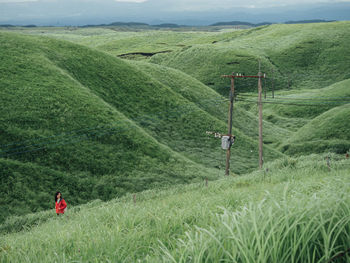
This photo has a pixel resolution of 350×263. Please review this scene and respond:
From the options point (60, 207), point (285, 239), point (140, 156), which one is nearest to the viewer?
point (285, 239)

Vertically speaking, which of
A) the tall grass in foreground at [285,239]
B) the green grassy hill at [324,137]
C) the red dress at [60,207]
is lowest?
the green grassy hill at [324,137]

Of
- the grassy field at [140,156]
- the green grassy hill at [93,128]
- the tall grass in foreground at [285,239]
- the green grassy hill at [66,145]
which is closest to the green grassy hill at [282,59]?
the grassy field at [140,156]

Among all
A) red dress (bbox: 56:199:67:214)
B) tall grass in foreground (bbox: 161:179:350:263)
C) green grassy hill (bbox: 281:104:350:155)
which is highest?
tall grass in foreground (bbox: 161:179:350:263)

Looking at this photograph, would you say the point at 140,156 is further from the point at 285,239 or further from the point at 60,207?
the point at 285,239

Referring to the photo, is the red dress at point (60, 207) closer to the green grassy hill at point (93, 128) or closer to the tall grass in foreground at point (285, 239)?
the green grassy hill at point (93, 128)

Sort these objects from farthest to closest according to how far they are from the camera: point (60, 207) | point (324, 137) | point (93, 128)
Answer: point (324, 137)
point (93, 128)
point (60, 207)

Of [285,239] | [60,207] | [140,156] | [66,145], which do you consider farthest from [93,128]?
[285,239]

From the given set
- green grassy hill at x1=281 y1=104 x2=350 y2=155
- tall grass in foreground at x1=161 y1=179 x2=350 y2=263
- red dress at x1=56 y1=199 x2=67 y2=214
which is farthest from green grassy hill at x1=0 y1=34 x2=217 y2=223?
tall grass in foreground at x1=161 y1=179 x2=350 y2=263

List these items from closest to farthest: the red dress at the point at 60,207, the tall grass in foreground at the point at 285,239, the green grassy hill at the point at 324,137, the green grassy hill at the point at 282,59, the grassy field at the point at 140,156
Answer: the tall grass in foreground at the point at 285,239 < the grassy field at the point at 140,156 < the red dress at the point at 60,207 < the green grassy hill at the point at 324,137 < the green grassy hill at the point at 282,59

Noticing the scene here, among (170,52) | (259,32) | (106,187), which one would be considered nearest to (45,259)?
(106,187)

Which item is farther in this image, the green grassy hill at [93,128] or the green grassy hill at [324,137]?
the green grassy hill at [324,137]

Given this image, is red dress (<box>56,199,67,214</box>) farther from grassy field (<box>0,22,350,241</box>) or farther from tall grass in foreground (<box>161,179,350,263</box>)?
tall grass in foreground (<box>161,179,350,263</box>)

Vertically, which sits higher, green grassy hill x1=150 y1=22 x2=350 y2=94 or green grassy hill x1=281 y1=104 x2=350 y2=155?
green grassy hill x1=150 y1=22 x2=350 y2=94

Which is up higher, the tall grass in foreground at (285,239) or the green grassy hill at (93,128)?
the tall grass in foreground at (285,239)
